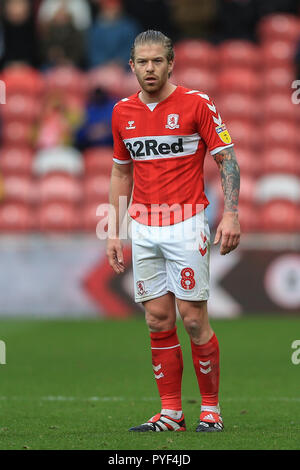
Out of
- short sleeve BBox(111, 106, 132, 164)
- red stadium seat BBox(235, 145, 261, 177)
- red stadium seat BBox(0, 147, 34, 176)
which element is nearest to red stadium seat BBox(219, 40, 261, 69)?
red stadium seat BBox(235, 145, 261, 177)

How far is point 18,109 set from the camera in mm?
16125

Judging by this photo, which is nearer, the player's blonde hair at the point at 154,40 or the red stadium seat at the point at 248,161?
the player's blonde hair at the point at 154,40

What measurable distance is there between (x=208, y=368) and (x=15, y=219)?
829cm

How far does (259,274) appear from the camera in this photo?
13023 millimetres

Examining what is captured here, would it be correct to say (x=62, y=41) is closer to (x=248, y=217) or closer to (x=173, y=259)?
(x=248, y=217)

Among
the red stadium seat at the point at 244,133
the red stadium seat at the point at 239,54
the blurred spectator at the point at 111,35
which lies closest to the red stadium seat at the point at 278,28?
the red stadium seat at the point at 239,54

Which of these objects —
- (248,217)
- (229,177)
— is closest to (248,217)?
(248,217)

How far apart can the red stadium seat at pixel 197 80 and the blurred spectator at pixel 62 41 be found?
5.30ft

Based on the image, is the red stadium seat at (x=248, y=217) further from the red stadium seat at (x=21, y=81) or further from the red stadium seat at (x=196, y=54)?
the red stadium seat at (x=21, y=81)

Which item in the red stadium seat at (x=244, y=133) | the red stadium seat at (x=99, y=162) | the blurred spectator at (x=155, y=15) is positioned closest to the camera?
the red stadium seat at (x=99, y=162)

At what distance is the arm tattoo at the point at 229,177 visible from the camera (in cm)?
568

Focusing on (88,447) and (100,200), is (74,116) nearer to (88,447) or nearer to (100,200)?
(100,200)

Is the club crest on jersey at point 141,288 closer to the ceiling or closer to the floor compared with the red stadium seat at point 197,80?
closer to the floor
